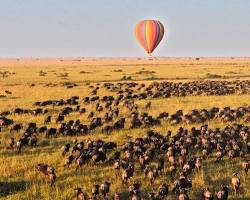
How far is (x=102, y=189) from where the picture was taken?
13.1 m

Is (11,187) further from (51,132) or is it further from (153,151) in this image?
(51,132)

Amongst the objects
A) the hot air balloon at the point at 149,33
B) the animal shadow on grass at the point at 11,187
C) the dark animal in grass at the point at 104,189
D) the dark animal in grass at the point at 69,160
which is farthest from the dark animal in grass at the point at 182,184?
the hot air balloon at the point at 149,33

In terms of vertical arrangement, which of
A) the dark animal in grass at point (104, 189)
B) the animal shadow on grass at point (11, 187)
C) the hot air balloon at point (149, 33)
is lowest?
the animal shadow on grass at point (11, 187)

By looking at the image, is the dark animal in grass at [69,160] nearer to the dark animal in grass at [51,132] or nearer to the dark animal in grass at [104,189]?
the dark animal in grass at [104,189]

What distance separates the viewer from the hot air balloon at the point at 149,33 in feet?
Result: 263

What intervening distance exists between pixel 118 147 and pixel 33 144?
373 centimetres

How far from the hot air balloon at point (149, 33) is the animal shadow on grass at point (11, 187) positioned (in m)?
66.7

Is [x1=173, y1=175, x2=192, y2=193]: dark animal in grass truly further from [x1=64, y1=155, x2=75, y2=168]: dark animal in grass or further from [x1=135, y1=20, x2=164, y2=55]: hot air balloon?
[x1=135, y1=20, x2=164, y2=55]: hot air balloon

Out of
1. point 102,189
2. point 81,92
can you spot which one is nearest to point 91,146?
point 102,189

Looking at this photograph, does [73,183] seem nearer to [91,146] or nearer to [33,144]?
[91,146]

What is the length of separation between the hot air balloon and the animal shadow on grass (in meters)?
66.7

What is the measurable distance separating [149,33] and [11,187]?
67.9 m

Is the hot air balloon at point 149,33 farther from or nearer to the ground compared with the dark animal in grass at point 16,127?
farther from the ground

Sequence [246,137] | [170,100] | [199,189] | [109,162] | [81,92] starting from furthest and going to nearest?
[81,92], [170,100], [246,137], [109,162], [199,189]
